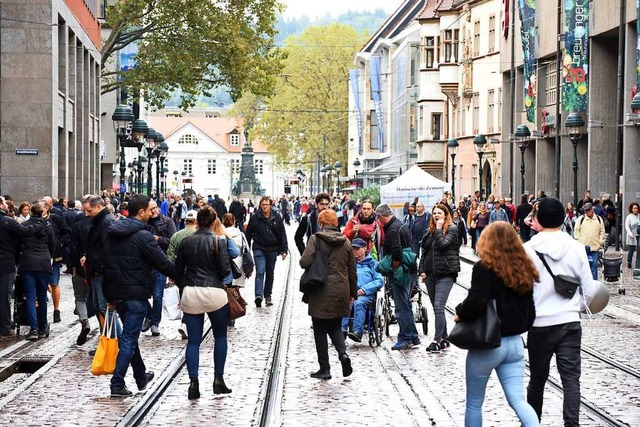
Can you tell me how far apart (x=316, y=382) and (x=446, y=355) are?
277cm

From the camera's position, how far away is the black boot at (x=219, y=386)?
43.6ft

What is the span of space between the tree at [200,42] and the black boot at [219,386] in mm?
39348

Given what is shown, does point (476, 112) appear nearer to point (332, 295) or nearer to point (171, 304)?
point (171, 304)

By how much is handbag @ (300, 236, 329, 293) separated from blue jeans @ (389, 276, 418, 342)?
9.57 ft

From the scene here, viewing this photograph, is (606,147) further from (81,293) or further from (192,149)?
(192,149)

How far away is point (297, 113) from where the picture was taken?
107 meters

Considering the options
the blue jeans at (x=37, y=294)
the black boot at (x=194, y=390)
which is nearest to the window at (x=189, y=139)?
the blue jeans at (x=37, y=294)

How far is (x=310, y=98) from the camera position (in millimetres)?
107562

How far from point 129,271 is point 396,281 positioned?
490cm

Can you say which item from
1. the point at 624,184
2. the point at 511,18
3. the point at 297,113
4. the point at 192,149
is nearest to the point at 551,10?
the point at 511,18

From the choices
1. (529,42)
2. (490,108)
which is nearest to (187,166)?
(490,108)

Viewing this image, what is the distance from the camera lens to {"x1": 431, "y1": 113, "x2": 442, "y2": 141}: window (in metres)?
76.7

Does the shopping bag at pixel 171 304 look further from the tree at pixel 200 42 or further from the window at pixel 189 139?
the window at pixel 189 139

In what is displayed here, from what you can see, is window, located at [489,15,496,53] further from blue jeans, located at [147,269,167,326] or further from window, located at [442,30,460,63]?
blue jeans, located at [147,269,167,326]
